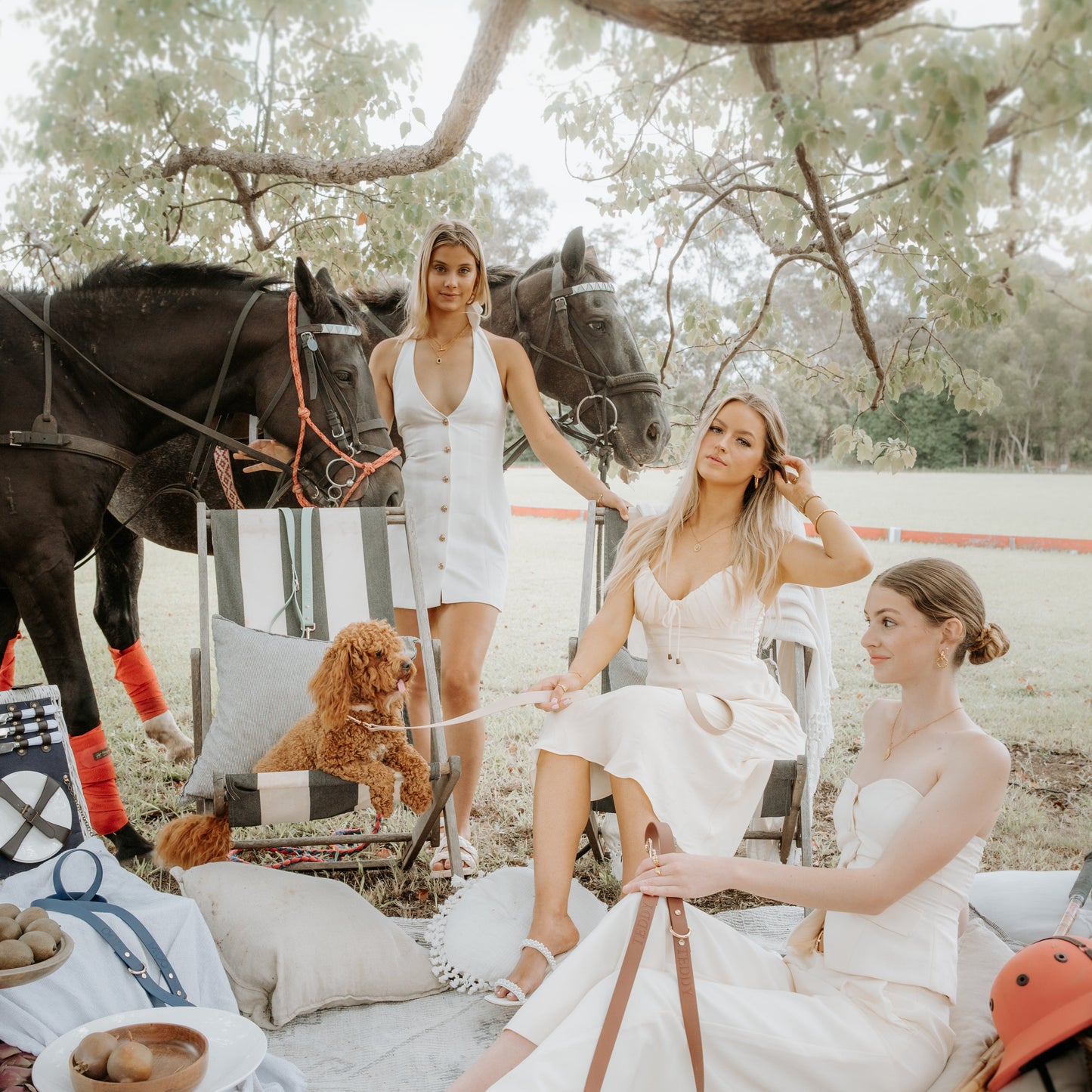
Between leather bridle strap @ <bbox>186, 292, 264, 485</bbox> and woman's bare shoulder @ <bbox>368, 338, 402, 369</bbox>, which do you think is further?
leather bridle strap @ <bbox>186, 292, 264, 485</bbox>

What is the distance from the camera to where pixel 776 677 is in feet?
11.7

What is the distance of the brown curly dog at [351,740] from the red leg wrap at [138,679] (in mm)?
1696

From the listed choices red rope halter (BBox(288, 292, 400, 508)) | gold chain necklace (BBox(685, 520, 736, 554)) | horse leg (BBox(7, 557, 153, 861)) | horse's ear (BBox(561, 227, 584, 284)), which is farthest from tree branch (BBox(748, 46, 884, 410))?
horse leg (BBox(7, 557, 153, 861))

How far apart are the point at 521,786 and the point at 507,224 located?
385 centimetres

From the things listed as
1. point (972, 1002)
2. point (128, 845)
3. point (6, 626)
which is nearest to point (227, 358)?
point (6, 626)

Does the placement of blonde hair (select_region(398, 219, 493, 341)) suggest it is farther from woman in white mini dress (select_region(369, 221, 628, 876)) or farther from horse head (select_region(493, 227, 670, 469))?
horse head (select_region(493, 227, 670, 469))

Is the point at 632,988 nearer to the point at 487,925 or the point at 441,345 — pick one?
the point at 487,925

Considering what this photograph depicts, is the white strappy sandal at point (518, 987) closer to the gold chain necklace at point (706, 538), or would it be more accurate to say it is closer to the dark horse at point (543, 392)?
the gold chain necklace at point (706, 538)

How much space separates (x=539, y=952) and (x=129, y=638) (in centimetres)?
290

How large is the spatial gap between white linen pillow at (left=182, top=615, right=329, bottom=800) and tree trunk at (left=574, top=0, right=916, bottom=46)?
2.22 meters

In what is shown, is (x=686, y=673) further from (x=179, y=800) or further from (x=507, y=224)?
(x=507, y=224)

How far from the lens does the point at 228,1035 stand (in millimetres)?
2043

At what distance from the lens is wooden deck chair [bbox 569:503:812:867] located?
9.05ft

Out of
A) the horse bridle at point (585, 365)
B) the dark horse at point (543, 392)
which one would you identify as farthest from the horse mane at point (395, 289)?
the horse bridle at point (585, 365)
